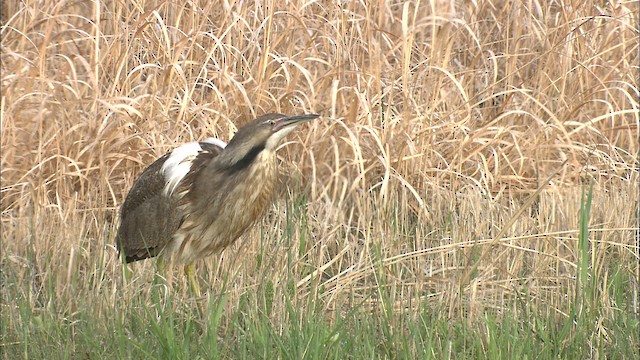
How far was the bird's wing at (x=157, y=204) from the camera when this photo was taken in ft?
14.0

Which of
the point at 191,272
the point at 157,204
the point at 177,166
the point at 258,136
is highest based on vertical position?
the point at 258,136

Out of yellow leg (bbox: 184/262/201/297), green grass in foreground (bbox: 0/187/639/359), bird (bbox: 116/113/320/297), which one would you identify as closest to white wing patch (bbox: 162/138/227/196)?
bird (bbox: 116/113/320/297)

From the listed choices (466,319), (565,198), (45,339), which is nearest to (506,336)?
(466,319)

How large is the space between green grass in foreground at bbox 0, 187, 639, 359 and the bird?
1.76 ft

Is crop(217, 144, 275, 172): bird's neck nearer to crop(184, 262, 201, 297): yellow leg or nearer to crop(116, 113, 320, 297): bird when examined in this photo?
crop(116, 113, 320, 297): bird

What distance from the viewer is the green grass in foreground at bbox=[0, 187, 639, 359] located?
10.2ft

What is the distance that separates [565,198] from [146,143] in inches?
80.6

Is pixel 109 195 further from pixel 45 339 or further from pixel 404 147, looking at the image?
pixel 45 339

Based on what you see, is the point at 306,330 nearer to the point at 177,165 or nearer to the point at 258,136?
the point at 258,136

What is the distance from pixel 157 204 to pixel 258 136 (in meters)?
0.64

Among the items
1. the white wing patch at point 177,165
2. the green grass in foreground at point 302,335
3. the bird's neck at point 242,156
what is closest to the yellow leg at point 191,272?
the white wing patch at point 177,165

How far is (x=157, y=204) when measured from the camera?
14.3ft

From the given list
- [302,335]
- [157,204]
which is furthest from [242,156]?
[302,335]

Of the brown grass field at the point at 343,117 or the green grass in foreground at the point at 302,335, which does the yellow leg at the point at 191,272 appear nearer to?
the brown grass field at the point at 343,117
